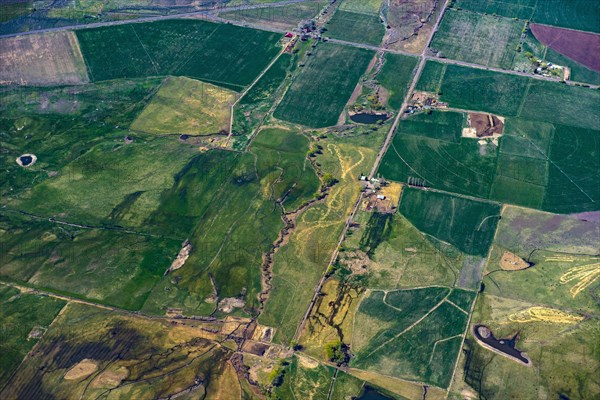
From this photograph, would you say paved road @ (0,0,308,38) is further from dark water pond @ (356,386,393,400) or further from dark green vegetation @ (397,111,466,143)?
dark water pond @ (356,386,393,400)

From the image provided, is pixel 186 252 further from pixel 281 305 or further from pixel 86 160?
pixel 86 160

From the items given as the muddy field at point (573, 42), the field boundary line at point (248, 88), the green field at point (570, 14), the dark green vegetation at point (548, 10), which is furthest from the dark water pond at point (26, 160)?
the green field at point (570, 14)

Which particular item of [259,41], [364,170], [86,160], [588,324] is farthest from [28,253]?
[588,324]

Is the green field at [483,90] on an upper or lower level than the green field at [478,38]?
lower

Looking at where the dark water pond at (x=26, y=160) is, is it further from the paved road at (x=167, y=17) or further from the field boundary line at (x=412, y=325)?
the field boundary line at (x=412, y=325)

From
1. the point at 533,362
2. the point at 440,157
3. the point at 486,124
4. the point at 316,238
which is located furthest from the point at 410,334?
the point at 486,124

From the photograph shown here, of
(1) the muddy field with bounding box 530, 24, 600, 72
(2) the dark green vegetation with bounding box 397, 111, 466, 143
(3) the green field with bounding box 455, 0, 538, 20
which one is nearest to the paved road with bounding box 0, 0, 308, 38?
(3) the green field with bounding box 455, 0, 538, 20

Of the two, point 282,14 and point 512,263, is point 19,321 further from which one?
point 282,14
